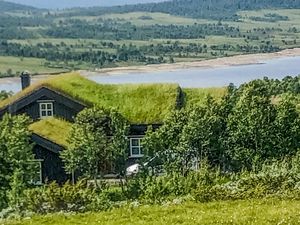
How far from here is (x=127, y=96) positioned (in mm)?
43906

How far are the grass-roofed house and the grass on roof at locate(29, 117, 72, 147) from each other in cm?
5

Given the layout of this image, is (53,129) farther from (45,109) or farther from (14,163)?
(14,163)

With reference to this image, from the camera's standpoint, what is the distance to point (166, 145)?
33969 millimetres

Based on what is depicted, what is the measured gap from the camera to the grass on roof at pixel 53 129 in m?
38.7

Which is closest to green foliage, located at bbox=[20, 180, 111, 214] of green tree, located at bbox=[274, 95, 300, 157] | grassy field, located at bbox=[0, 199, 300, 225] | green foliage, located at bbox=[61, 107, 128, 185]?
grassy field, located at bbox=[0, 199, 300, 225]

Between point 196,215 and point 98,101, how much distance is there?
78.8 ft

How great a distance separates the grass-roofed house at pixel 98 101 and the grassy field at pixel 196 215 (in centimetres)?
1930

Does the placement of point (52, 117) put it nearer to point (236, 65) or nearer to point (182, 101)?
point (182, 101)

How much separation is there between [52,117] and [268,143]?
45.9ft

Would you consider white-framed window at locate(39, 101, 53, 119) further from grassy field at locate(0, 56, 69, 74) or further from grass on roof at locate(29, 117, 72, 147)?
grassy field at locate(0, 56, 69, 74)

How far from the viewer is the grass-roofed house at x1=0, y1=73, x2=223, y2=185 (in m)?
41.8

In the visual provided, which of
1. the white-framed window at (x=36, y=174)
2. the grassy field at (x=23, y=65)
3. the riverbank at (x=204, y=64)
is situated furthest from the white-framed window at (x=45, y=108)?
the grassy field at (x=23, y=65)

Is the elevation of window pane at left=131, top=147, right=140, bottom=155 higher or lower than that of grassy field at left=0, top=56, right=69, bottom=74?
lower

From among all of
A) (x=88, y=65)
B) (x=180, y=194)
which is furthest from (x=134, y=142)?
(x=88, y=65)
